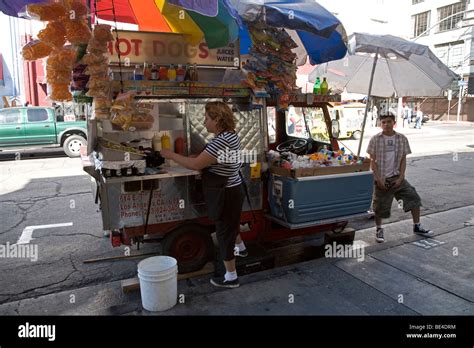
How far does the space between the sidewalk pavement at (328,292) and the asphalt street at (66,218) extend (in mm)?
392

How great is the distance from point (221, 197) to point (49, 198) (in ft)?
18.3

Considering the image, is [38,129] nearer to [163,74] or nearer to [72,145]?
[72,145]

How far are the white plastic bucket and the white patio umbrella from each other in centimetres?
422

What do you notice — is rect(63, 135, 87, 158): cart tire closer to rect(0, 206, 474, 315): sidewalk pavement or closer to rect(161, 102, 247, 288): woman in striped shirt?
rect(0, 206, 474, 315): sidewalk pavement

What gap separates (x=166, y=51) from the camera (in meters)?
4.63

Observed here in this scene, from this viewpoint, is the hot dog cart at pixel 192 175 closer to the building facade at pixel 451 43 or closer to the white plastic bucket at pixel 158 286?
the white plastic bucket at pixel 158 286

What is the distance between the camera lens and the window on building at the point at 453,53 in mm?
37344

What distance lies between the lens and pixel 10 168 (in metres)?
11.7

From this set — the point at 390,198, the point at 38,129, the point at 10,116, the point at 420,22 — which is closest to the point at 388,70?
the point at 390,198

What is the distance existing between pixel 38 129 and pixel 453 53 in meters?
39.4

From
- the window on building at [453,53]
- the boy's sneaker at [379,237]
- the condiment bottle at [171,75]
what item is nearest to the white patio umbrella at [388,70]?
the boy's sneaker at [379,237]

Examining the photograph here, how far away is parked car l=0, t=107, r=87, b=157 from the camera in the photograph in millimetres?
13367

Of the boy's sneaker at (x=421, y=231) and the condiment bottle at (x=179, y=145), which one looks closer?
the condiment bottle at (x=179, y=145)
